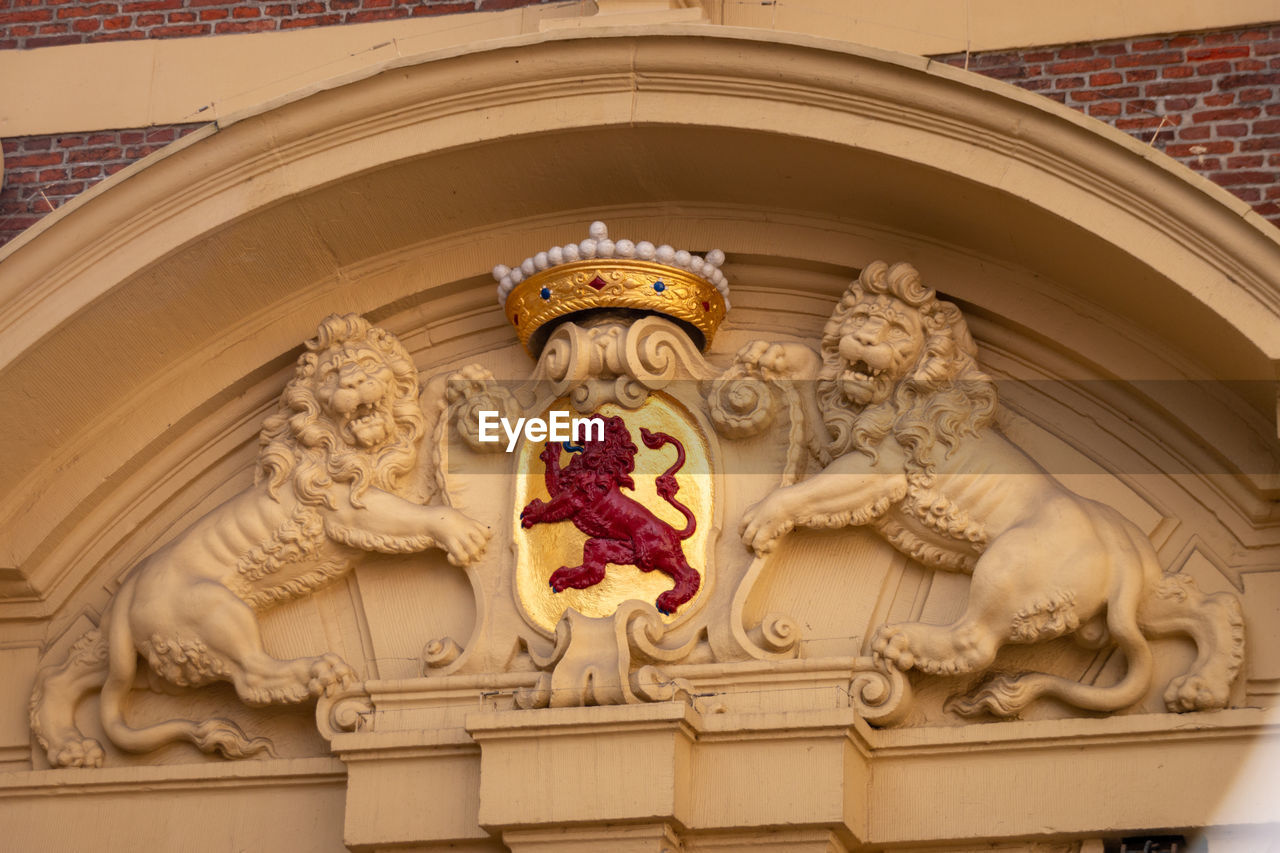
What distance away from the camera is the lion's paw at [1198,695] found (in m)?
6.56

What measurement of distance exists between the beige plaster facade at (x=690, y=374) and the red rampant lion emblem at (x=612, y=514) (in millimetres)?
171

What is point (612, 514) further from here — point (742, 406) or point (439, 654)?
point (439, 654)

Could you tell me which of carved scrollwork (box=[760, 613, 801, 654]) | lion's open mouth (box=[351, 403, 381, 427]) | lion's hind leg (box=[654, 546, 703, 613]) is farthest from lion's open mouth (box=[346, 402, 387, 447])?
carved scrollwork (box=[760, 613, 801, 654])

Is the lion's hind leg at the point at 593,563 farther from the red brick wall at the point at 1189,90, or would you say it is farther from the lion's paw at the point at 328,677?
the red brick wall at the point at 1189,90

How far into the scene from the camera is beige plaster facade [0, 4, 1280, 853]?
6.59 meters

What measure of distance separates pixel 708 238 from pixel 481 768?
6.49 feet

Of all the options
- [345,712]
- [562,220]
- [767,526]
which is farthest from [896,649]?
[562,220]

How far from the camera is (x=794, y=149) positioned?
22.9 ft

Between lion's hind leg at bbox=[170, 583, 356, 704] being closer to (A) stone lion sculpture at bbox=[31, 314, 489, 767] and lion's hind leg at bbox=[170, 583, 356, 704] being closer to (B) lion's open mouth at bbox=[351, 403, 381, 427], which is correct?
(A) stone lion sculpture at bbox=[31, 314, 489, 767]

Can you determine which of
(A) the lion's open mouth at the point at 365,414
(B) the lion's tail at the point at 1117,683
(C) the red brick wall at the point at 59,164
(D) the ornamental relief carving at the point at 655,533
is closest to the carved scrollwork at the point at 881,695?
(D) the ornamental relief carving at the point at 655,533

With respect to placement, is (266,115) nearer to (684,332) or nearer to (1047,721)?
(684,332)

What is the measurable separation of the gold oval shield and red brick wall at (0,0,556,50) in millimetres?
1567

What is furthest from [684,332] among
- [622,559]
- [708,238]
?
[622,559]

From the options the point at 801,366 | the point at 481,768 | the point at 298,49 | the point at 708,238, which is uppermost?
the point at 298,49
